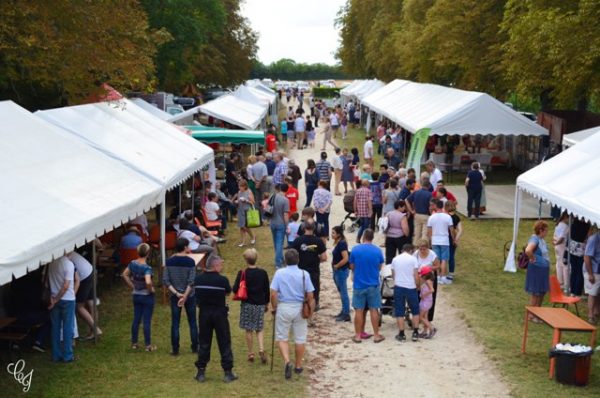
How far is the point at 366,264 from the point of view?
11375 mm

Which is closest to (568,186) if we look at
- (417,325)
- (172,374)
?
(417,325)

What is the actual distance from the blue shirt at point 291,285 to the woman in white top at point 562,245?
19.4ft

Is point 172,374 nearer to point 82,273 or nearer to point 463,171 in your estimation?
point 82,273

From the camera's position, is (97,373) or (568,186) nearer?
(97,373)

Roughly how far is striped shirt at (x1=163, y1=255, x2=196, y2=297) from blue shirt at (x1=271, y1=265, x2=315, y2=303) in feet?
3.62

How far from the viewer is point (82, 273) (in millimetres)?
11094

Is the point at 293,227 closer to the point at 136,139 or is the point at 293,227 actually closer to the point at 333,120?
the point at 136,139

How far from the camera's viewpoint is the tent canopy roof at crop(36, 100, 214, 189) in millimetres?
14088

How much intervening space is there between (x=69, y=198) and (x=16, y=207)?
1213 mm

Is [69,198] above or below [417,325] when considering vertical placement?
above

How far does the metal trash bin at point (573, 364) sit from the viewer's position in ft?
32.2

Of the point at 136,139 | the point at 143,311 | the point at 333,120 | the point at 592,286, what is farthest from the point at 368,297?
the point at 333,120

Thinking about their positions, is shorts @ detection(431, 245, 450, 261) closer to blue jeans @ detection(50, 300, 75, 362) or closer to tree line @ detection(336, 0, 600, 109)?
blue jeans @ detection(50, 300, 75, 362)

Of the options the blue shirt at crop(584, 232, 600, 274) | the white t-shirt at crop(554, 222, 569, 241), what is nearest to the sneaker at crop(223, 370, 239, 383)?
the blue shirt at crop(584, 232, 600, 274)
